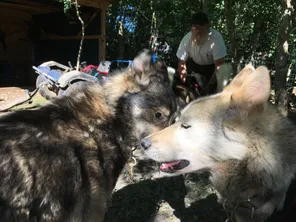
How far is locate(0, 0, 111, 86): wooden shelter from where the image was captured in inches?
444

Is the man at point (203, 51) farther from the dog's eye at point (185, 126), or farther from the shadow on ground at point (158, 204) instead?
the dog's eye at point (185, 126)

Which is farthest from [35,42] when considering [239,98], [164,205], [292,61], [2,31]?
[239,98]

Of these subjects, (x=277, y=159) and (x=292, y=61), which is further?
(x=292, y=61)

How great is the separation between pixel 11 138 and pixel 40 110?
0.41 metres

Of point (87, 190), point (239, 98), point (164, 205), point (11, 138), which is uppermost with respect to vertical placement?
point (239, 98)

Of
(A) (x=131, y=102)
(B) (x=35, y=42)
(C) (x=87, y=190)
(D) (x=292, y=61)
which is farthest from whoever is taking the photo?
(B) (x=35, y=42)

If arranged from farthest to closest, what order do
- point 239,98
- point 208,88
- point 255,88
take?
point 208,88, point 239,98, point 255,88

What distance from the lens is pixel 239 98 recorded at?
1.79 metres

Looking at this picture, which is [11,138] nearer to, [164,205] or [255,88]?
[255,88]

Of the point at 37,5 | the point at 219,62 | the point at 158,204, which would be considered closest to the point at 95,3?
the point at 37,5

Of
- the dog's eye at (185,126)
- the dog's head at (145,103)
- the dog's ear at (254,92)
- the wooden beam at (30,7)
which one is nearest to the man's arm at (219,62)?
the dog's head at (145,103)

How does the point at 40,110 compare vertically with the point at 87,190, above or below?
above

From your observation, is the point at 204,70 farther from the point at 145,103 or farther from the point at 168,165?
the point at 168,165

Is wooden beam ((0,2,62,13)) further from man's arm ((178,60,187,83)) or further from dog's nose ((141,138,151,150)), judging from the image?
dog's nose ((141,138,151,150))
